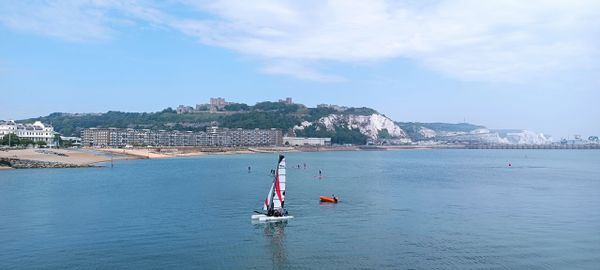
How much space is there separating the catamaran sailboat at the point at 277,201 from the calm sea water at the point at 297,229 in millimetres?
1304

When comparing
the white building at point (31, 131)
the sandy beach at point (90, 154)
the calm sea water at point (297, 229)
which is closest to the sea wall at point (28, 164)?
the sandy beach at point (90, 154)

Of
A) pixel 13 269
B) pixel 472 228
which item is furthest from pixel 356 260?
pixel 13 269

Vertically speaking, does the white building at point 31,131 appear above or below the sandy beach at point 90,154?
above

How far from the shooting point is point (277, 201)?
41938 mm

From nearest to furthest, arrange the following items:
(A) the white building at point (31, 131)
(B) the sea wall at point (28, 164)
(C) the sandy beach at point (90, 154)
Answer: (B) the sea wall at point (28, 164), (C) the sandy beach at point (90, 154), (A) the white building at point (31, 131)

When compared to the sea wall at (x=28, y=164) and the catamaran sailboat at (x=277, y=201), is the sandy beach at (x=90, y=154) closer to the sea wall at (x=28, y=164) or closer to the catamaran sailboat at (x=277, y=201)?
the sea wall at (x=28, y=164)

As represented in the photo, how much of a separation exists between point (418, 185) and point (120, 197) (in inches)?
1475

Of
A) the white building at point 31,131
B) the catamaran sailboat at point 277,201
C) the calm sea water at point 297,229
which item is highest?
the white building at point 31,131

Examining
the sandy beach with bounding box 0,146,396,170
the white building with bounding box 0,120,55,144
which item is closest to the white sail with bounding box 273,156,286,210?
the sandy beach with bounding box 0,146,396,170

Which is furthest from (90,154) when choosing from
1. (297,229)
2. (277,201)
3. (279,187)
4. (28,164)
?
(297,229)

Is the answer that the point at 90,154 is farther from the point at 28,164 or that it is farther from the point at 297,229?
the point at 297,229

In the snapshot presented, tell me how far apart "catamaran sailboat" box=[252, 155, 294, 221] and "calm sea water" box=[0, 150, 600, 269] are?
4.28 ft

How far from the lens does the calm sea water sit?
2958 cm

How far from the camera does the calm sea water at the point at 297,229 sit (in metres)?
29.6
